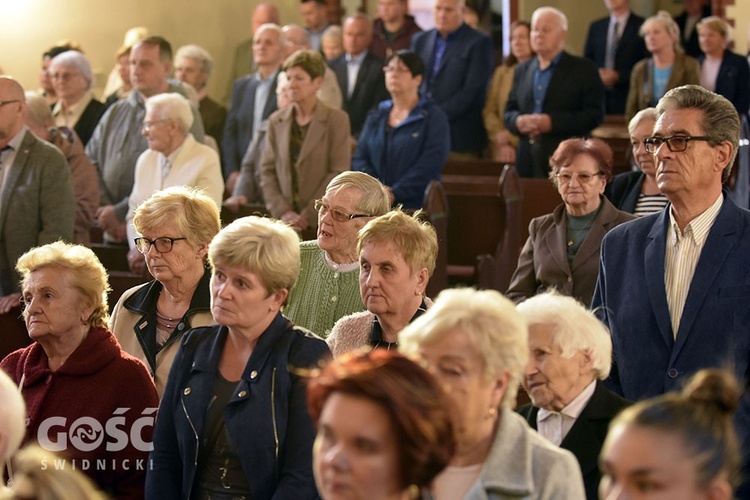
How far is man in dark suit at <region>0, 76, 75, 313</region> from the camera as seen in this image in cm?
592

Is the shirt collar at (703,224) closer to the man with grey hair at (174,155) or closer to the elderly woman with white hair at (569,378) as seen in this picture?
the elderly woman with white hair at (569,378)

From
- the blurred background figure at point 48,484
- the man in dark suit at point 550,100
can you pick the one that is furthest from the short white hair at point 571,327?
the man in dark suit at point 550,100

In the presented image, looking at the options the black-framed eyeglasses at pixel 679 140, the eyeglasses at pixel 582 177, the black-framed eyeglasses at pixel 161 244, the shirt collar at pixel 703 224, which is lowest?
the black-framed eyeglasses at pixel 161 244

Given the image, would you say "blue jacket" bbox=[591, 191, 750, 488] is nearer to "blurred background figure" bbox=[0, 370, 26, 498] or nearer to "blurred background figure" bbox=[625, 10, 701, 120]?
"blurred background figure" bbox=[0, 370, 26, 498]

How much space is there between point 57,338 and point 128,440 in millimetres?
375

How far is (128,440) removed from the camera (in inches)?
135

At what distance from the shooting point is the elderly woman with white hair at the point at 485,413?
2.37 meters

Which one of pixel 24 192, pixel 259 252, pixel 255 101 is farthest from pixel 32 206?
pixel 259 252

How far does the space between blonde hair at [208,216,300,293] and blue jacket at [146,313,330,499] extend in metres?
0.11

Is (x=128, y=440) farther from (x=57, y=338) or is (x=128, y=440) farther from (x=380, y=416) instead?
(x=380, y=416)

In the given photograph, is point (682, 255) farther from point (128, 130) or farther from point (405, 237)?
point (128, 130)

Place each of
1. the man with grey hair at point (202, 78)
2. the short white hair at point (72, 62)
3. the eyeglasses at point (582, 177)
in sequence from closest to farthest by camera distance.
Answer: the eyeglasses at point (582, 177), the short white hair at point (72, 62), the man with grey hair at point (202, 78)

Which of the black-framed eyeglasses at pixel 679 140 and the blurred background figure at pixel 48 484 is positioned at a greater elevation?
the black-framed eyeglasses at pixel 679 140

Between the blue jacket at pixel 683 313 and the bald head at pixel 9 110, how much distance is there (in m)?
3.49
